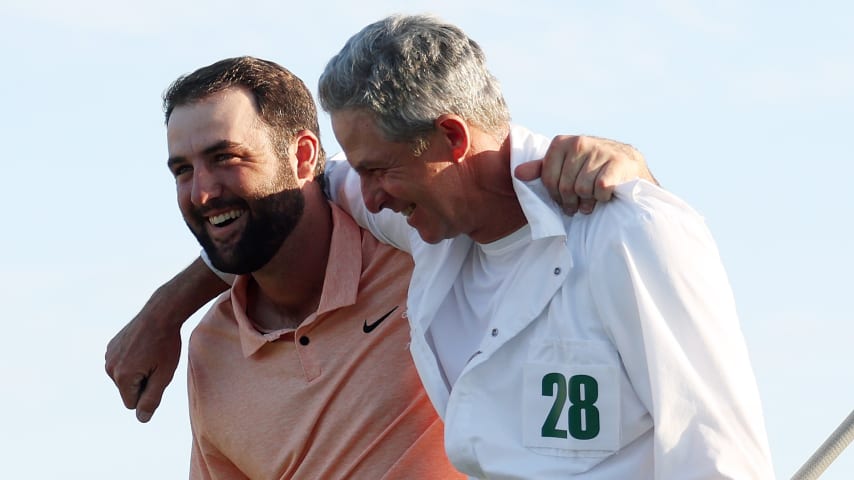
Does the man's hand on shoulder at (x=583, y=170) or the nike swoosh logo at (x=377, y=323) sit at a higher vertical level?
the man's hand on shoulder at (x=583, y=170)

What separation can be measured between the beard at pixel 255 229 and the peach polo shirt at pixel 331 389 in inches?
7.1

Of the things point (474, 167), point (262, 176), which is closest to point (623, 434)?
→ point (474, 167)

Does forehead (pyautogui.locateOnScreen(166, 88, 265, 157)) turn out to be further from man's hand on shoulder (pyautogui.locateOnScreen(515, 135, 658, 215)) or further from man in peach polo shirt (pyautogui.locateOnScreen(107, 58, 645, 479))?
man's hand on shoulder (pyautogui.locateOnScreen(515, 135, 658, 215))

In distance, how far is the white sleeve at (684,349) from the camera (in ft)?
13.2

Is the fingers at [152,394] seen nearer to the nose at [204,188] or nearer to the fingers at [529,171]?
the nose at [204,188]

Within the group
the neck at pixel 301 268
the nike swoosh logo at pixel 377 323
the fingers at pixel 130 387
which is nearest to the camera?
the nike swoosh logo at pixel 377 323

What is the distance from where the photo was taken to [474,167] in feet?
15.1

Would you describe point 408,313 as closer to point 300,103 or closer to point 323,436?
point 323,436

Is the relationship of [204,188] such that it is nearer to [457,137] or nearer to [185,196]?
[185,196]

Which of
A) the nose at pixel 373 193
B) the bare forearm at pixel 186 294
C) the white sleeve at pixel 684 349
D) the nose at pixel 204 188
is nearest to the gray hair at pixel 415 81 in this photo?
the nose at pixel 373 193

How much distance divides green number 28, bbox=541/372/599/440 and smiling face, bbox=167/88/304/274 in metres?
1.55

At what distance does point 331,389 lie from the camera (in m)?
5.38

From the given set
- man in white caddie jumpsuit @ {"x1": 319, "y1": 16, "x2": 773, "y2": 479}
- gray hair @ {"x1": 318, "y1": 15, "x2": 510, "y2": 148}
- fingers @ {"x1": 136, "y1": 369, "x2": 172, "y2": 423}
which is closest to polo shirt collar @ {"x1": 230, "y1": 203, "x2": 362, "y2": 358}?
fingers @ {"x1": 136, "y1": 369, "x2": 172, "y2": 423}

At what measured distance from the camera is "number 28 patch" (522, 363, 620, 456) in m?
4.17
